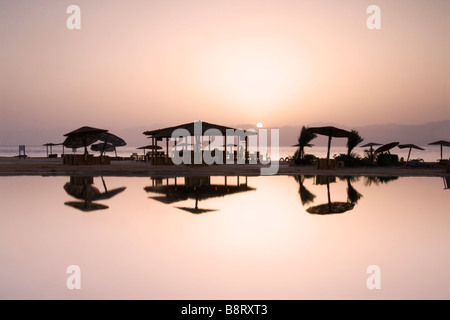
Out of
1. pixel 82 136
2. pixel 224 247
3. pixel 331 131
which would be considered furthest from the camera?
pixel 82 136

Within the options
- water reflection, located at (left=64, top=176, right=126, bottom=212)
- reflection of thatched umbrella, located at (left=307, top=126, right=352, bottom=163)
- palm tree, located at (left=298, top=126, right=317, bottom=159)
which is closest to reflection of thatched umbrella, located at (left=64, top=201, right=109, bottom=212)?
water reflection, located at (left=64, top=176, right=126, bottom=212)

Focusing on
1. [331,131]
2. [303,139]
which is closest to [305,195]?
[331,131]

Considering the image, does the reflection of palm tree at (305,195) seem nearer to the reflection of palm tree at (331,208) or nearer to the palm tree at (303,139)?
the reflection of palm tree at (331,208)

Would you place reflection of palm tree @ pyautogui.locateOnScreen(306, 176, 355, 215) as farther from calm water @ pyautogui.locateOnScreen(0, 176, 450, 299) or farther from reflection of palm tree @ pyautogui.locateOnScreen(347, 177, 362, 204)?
reflection of palm tree @ pyautogui.locateOnScreen(347, 177, 362, 204)

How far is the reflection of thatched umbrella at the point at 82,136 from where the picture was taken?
25.5 metres

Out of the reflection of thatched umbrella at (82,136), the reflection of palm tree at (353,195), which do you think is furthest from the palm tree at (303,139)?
the reflection of palm tree at (353,195)

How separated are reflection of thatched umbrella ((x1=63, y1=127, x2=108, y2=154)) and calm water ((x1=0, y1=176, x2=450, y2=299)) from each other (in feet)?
49.6

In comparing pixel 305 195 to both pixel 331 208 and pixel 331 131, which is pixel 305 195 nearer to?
pixel 331 208

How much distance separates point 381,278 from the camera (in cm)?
452

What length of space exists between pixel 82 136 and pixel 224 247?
23.1 meters

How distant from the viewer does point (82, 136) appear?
26.8 meters
